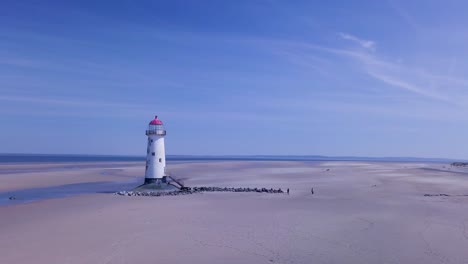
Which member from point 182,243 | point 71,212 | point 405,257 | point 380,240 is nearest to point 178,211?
point 71,212

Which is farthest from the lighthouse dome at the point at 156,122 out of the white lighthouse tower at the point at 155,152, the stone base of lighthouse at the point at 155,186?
the stone base of lighthouse at the point at 155,186

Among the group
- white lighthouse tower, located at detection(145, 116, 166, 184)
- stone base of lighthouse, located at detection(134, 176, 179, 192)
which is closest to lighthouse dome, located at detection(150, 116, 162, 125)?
white lighthouse tower, located at detection(145, 116, 166, 184)

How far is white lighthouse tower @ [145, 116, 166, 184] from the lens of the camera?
28031 mm

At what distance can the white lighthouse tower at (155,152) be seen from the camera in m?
28.0

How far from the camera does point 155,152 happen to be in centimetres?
2838

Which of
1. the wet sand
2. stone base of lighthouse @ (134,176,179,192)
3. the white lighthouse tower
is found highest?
the white lighthouse tower

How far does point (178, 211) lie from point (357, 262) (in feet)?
33.7

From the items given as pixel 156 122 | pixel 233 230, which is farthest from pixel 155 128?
pixel 233 230

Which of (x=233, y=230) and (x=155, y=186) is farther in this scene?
(x=155, y=186)

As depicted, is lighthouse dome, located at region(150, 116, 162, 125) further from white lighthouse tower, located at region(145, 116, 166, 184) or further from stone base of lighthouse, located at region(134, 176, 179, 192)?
stone base of lighthouse, located at region(134, 176, 179, 192)

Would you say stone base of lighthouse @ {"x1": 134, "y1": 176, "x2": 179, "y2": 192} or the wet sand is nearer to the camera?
the wet sand

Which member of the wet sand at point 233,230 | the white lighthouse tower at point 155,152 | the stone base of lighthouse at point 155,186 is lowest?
the wet sand at point 233,230

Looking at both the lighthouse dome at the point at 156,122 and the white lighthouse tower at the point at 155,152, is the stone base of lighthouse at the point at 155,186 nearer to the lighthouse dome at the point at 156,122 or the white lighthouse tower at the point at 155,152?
the white lighthouse tower at the point at 155,152

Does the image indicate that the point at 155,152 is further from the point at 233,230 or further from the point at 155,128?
the point at 233,230
